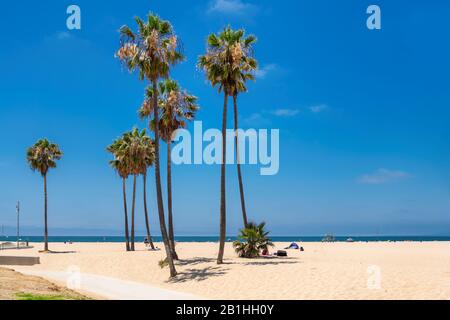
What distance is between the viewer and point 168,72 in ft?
100

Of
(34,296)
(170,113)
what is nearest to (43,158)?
(170,113)

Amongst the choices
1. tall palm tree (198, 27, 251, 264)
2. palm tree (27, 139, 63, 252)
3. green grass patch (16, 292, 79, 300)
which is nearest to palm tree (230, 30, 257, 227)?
tall palm tree (198, 27, 251, 264)

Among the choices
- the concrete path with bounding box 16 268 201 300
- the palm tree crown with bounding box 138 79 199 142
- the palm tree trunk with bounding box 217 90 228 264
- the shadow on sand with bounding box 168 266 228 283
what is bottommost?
the shadow on sand with bounding box 168 266 228 283

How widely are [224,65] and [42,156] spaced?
35.4 meters

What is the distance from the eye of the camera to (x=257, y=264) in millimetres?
29891

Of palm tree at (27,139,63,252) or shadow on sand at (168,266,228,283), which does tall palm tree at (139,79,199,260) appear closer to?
shadow on sand at (168,266,228,283)

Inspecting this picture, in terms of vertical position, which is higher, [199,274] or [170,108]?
[170,108]

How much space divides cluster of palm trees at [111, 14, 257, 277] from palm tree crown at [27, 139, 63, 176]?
25.6m

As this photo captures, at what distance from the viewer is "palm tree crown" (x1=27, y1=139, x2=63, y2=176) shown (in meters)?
59.0

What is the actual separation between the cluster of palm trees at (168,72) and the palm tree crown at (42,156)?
2565 centimetres

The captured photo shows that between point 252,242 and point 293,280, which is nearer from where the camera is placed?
point 293,280

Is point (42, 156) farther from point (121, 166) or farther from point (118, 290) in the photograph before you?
point (118, 290)
